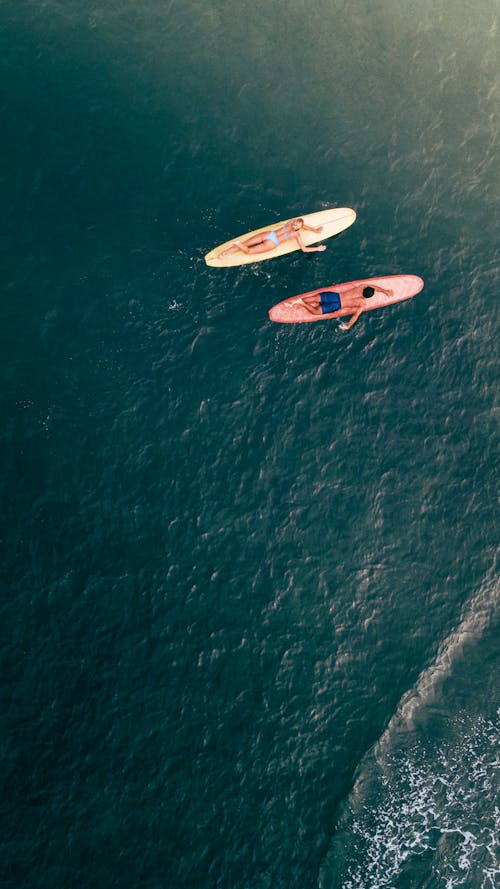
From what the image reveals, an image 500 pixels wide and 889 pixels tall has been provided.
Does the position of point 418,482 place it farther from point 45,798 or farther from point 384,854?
point 45,798

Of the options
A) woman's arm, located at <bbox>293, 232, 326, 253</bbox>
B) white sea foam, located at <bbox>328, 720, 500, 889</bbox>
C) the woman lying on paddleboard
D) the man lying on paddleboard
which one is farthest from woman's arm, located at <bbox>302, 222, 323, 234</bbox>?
white sea foam, located at <bbox>328, 720, 500, 889</bbox>

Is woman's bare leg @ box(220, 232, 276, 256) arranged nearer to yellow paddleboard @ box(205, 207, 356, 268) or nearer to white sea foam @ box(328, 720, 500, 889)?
yellow paddleboard @ box(205, 207, 356, 268)

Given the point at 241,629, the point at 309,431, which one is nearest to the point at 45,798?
the point at 241,629

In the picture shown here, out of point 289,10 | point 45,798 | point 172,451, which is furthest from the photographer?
point 289,10

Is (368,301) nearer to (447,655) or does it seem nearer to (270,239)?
(270,239)

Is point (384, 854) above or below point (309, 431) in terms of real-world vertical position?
below

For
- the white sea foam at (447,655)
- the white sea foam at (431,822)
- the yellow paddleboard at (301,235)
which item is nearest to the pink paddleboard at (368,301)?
the yellow paddleboard at (301,235)

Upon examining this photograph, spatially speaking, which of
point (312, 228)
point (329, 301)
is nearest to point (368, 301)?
point (329, 301)
